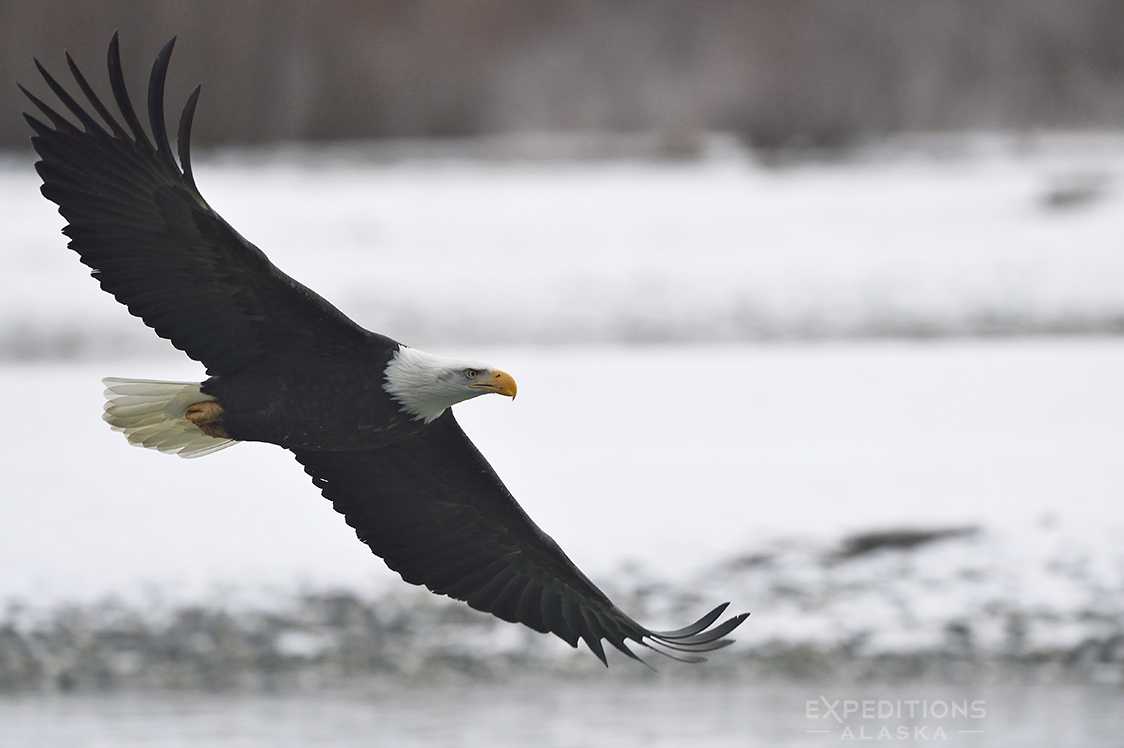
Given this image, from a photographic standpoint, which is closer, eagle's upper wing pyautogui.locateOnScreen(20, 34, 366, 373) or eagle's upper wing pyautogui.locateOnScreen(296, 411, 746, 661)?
eagle's upper wing pyautogui.locateOnScreen(20, 34, 366, 373)

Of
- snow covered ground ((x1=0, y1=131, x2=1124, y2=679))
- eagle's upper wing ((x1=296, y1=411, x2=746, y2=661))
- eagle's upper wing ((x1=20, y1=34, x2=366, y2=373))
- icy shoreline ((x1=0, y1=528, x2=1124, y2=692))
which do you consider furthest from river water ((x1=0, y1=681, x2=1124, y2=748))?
eagle's upper wing ((x1=20, y1=34, x2=366, y2=373))

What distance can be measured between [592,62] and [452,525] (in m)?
14.9

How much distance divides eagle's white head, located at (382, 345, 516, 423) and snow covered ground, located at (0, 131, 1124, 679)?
342cm

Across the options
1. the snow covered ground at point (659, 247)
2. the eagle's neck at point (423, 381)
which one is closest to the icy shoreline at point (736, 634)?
the eagle's neck at point (423, 381)

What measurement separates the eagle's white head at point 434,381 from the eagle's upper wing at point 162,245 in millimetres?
172

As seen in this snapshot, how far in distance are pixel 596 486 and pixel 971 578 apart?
2183mm

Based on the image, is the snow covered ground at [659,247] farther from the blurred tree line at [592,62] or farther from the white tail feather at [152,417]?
the white tail feather at [152,417]

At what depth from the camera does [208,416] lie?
5.30m

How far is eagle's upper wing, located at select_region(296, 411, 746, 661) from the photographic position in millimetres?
5848

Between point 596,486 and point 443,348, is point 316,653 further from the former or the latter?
point 443,348

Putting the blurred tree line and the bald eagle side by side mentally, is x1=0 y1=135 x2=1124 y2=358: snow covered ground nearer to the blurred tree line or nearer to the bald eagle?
the blurred tree line

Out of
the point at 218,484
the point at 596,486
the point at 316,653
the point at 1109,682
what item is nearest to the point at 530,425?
the point at 596,486

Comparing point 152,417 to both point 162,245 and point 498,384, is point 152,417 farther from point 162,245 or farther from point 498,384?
point 498,384

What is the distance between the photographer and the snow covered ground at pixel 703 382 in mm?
8367
